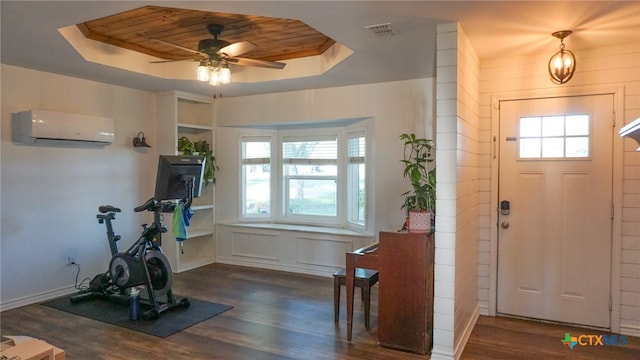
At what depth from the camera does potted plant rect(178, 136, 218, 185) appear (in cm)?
555

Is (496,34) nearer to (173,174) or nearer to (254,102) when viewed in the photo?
(173,174)

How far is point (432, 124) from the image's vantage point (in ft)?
14.8

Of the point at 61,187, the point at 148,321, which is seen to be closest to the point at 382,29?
the point at 148,321

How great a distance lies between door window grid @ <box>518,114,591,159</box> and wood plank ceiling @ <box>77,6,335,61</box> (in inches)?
79.5

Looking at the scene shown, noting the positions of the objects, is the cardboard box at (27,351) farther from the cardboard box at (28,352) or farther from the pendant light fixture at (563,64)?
the pendant light fixture at (563,64)

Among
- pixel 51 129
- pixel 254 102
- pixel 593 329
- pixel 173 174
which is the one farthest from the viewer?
pixel 254 102

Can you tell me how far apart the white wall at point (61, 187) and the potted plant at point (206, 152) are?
→ 0.51 meters

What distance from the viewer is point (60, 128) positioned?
4.24 metres

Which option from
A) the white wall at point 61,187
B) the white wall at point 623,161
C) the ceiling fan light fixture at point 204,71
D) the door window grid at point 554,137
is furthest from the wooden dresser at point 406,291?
the white wall at point 61,187

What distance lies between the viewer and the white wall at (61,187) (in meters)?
4.06

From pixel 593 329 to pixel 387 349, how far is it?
185cm

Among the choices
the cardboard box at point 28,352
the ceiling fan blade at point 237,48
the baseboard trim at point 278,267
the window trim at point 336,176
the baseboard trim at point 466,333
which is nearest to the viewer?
the cardboard box at point 28,352

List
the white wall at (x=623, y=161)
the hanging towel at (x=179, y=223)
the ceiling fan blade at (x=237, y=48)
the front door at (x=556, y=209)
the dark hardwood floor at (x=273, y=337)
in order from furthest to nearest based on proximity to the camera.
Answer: the hanging towel at (x=179, y=223), the front door at (x=556, y=209), the white wall at (x=623, y=161), the ceiling fan blade at (x=237, y=48), the dark hardwood floor at (x=273, y=337)

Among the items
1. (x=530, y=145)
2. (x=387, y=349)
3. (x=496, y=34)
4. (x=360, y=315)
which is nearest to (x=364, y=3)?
(x=496, y=34)
